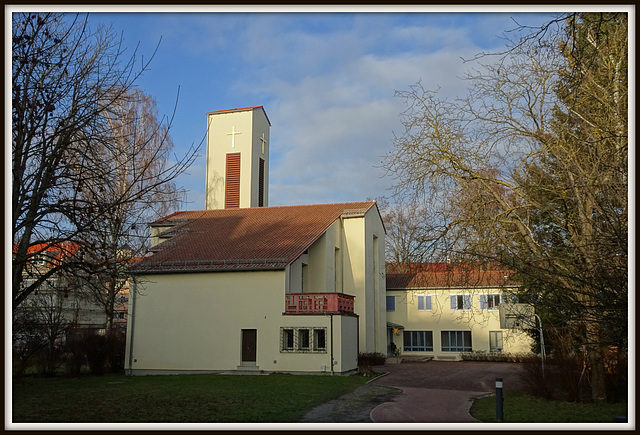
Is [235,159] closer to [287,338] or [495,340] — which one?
[287,338]

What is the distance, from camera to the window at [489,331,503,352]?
37037mm

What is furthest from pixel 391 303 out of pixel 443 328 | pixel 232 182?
pixel 232 182

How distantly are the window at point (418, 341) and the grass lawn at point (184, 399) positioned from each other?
16904mm

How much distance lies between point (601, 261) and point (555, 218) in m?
4.21

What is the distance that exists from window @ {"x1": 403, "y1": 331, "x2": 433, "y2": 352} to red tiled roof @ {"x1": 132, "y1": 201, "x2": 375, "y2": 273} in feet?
37.6

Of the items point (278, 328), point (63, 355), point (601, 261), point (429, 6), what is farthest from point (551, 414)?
point (63, 355)

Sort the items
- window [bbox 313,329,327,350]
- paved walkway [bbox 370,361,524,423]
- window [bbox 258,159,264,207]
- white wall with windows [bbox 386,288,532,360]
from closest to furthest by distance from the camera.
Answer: paved walkway [bbox 370,361,524,423], window [bbox 313,329,327,350], white wall with windows [bbox 386,288,532,360], window [bbox 258,159,264,207]

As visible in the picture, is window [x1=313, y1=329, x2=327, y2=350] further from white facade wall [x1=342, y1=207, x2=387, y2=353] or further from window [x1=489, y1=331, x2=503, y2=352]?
window [x1=489, y1=331, x2=503, y2=352]

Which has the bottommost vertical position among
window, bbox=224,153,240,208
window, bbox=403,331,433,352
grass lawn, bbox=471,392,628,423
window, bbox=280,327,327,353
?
grass lawn, bbox=471,392,628,423

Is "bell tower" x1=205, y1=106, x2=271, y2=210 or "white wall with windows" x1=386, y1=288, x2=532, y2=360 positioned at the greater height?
"bell tower" x1=205, y1=106, x2=271, y2=210

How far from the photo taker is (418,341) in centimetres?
3925

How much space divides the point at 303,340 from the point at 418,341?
17.1m

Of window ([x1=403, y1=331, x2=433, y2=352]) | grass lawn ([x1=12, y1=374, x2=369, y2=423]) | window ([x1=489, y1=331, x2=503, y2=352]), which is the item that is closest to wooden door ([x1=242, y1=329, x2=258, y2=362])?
grass lawn ([x1=12, y1=374, x2=369, y2=423])

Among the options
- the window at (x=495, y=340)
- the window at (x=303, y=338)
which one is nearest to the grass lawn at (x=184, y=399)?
the window at (x=303, y=338)
